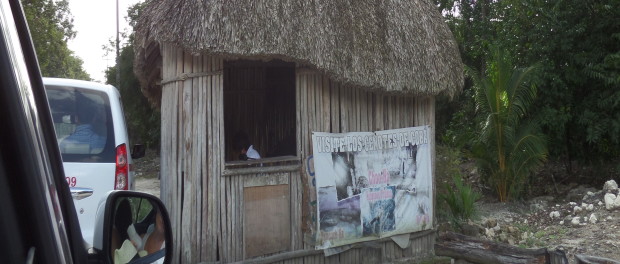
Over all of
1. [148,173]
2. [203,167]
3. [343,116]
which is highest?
[343,116]

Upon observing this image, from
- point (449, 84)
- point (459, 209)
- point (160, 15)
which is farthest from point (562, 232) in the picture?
point (160, 15)

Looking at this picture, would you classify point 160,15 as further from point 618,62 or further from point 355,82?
point 618,62

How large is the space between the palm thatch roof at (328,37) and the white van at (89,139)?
1050 mm

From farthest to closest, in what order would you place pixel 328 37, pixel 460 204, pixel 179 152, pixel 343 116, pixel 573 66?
1. pixel 573 66
2. pixel 460 204
3. pixel 343 116
4. pixel 328 37
5. pixel 179 152

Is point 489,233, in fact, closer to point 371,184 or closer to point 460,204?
point 460,204

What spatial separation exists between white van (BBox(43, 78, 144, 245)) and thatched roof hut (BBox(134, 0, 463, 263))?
2.70 feet

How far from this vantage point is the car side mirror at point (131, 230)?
5.82 feet

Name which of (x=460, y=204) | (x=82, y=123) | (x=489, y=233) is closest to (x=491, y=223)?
(x=489, y=233)

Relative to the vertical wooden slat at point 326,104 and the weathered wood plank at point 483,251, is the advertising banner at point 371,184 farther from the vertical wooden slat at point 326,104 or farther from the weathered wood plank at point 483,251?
the weathered wood plank at point 483,251

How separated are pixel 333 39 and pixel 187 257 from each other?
2.97 metres

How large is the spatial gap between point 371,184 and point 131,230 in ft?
20.5

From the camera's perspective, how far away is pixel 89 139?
614cm

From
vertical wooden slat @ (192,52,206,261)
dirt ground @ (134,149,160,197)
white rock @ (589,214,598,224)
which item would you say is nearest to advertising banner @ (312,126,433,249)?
vertical wooden slat @ (192,52,206,261)

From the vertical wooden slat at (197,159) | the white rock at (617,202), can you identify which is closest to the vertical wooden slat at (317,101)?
the vertical wooden slat at (197,159)
